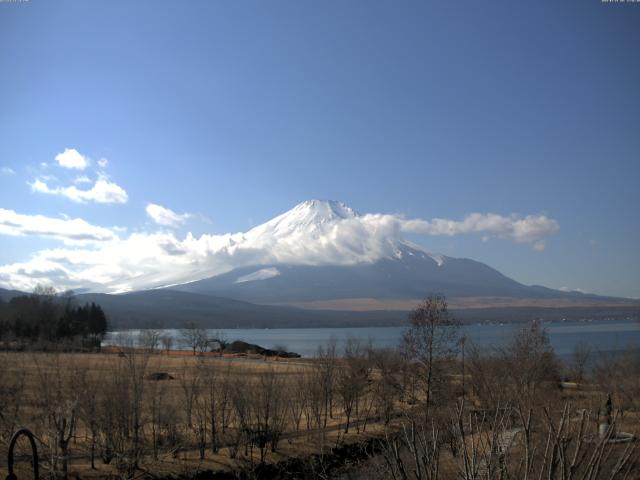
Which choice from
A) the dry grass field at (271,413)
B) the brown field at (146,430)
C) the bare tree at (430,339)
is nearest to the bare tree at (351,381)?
the dry grass field at (271,413)

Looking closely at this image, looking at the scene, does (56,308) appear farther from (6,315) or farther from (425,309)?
(425,309)

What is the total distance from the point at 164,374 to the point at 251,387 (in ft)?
59.4

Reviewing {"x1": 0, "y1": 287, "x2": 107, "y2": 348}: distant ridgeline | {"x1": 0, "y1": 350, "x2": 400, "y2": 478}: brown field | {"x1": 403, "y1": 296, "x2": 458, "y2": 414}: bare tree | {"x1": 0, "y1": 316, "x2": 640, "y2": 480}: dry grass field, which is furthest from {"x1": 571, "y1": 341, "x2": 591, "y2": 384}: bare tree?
{"x1": 0, "y1": 287, "x2": 107, "y2": 348}: distant ridgeline

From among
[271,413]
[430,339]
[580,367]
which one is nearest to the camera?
[271,413]

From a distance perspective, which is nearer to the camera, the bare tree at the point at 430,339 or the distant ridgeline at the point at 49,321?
the bare tree at the point at 430,339

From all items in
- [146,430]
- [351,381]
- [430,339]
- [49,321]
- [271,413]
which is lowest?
[146,430]

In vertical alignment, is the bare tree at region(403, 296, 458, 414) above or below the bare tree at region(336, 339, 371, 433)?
above

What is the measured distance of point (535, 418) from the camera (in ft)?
65.7

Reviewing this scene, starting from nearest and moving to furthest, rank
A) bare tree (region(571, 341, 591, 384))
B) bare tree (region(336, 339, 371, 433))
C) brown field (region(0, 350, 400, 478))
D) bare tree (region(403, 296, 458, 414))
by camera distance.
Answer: brown field (region(0, 350, 400, 478))
bare tree (region(336, 339, 371, 433))
bare tree (region(403, 296, 458, 414))
bare tree (region(571, 341, 591, 384))

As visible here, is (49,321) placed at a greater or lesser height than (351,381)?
greater

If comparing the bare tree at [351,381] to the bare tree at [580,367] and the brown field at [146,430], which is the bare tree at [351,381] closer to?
the brown field at [146,430]

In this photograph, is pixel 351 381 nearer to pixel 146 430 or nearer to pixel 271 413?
pixel 271 413

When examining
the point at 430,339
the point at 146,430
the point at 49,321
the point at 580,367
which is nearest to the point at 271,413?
the point at 146,430

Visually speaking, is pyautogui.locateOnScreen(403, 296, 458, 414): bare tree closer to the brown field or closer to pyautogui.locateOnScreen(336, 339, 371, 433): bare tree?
pyautogui.locateOnScreen(336, 339, 371, 433): bare tree
